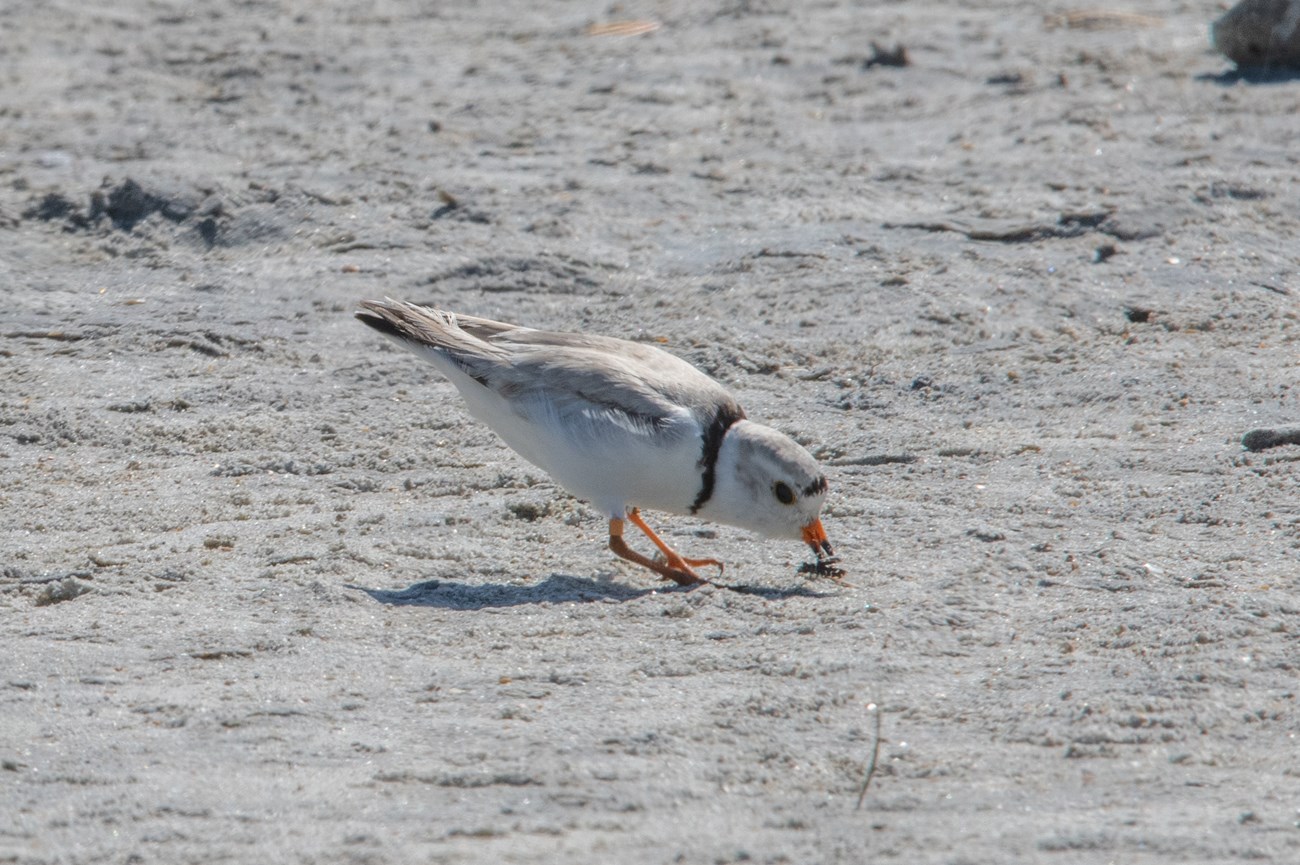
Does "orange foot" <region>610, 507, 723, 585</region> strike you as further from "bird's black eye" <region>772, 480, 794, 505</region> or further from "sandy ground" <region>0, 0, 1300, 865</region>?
"bird's black eye" <region>772, 480, 794, 505</region>

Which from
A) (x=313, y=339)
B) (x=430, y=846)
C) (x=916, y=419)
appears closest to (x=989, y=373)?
(x=916, y=419)

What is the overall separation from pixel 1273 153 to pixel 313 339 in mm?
5116

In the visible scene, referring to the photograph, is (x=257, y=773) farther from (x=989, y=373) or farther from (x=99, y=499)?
(x=989, y=373)

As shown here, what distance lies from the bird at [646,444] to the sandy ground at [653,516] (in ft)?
0.61

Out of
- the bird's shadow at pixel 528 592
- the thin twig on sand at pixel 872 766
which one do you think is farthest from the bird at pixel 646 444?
the thin twig on sand at pixel 872 766

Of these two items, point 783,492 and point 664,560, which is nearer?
point 783,492

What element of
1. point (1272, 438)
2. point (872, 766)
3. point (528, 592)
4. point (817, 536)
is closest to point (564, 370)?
point (528, 592)

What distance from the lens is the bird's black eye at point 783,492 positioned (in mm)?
5027

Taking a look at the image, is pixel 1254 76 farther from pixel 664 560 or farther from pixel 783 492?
pixel 664 560

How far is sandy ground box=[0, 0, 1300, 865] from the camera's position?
3.62 metres

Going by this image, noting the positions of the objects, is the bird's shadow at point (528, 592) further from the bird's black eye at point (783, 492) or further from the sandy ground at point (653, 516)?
the bird's black eye at point (783, 492)

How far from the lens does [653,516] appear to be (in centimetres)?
590

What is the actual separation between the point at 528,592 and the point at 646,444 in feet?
2.08

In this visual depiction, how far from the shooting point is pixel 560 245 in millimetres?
7645
